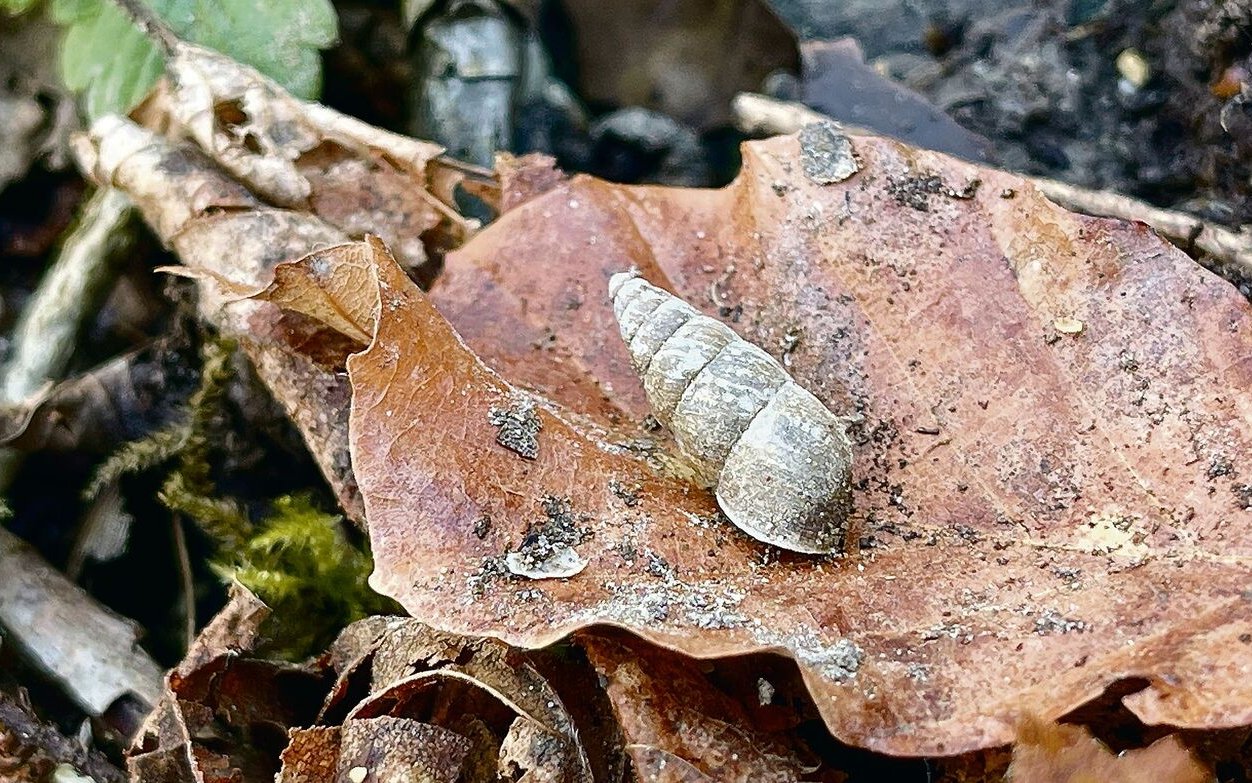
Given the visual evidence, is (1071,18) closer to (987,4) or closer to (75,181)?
(987,4)

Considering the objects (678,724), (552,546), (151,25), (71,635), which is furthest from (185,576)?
(151,25)

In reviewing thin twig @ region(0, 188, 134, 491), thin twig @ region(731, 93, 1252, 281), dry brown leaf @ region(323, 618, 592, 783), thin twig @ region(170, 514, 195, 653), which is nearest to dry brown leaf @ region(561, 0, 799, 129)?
thin twig @ region(731, 93, 1252, 281)

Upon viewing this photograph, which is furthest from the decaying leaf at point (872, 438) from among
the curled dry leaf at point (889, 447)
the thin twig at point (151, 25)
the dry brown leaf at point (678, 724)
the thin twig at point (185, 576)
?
the thin twig at point (151, 25)

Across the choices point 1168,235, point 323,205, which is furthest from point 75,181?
point 1168,235

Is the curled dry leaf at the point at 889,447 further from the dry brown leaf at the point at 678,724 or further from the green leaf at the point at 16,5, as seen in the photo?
the green leaf at the point at 16,5

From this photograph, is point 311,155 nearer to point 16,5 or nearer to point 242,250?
point 242,250

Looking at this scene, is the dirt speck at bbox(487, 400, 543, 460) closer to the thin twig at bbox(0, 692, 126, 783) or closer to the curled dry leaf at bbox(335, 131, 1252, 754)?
the curled dry leaf at bbox(335, 131, 1252, 754)
